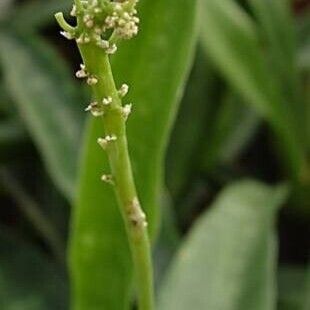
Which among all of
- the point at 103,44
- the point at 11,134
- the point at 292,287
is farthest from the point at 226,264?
the point at 103,44

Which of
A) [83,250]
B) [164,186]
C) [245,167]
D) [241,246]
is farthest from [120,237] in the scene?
[245,167]

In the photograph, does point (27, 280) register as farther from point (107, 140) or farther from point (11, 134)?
point (107, 140)

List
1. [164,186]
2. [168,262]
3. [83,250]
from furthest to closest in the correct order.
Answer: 1. [164,186]
2. [168,262]
3. [83,250]

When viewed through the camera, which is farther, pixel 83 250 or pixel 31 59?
pixel 31 59

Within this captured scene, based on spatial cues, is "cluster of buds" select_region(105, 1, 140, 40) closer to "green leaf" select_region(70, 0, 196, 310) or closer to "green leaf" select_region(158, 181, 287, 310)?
"green leaf" select_region(70, 0, 196, 310)

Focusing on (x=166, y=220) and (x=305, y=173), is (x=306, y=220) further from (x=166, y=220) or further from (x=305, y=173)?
(x=166, y=220)

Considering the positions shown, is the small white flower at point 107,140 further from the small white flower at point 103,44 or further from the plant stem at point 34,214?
the plant stem at point 34,214

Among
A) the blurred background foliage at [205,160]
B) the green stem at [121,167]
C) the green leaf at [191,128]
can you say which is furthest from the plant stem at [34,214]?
the green stem at [121,167]
